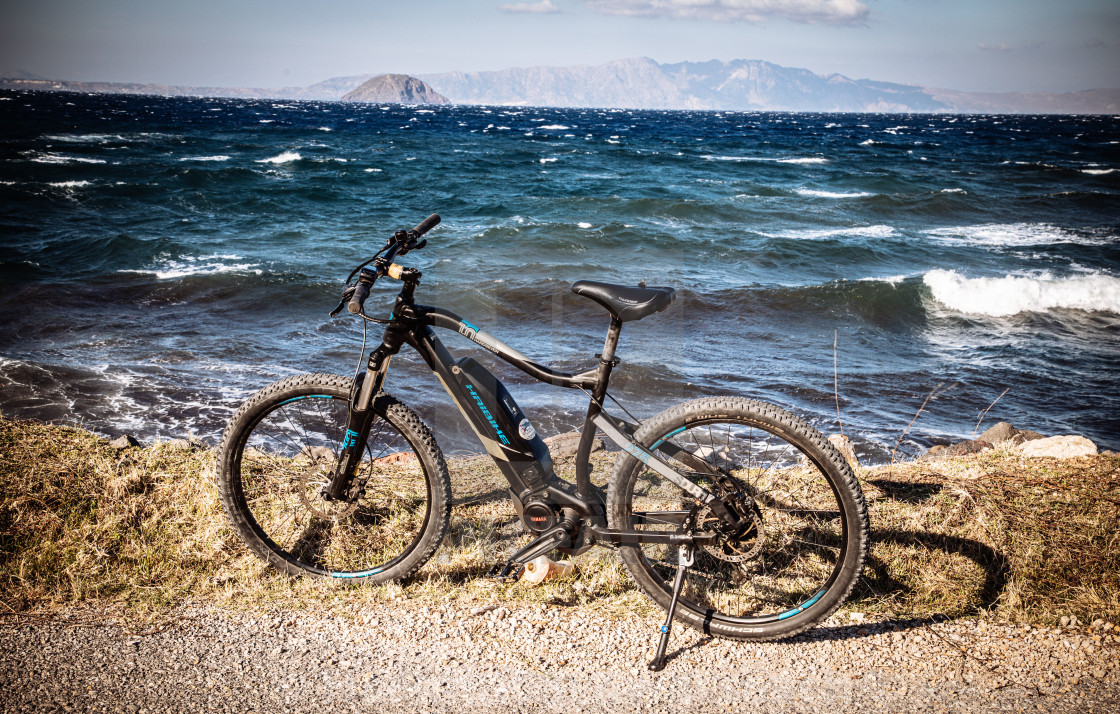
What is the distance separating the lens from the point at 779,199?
29.5 metres

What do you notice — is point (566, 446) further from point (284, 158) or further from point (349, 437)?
point (284, 158)

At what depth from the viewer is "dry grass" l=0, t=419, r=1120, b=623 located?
3.27 meters

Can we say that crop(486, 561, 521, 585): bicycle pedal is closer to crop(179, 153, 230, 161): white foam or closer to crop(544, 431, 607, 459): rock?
crop(544, 431, 607, 459): rock

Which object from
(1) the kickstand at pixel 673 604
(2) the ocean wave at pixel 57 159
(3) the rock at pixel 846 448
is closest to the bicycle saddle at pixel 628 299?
(1) the kickstand at pixel 673 604

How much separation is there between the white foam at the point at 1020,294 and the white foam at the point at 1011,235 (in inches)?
249

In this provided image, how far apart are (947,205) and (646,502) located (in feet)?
104

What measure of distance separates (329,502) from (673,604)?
6.05ft

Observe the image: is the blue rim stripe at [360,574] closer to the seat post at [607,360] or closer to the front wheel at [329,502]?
the front wheel at [329,502]

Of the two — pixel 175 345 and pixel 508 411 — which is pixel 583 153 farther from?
pixel 508 411

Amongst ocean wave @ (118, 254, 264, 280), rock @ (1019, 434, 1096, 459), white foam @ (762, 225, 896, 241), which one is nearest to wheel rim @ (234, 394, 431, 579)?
rock @ (1019, 434, 1096, 459)

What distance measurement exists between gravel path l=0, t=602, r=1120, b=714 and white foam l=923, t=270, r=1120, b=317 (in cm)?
1373

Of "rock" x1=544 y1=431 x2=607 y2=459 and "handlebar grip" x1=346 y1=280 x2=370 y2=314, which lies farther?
"rock" x1=544 y1=431 x2=607 y2=459

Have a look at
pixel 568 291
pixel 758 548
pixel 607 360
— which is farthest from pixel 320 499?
pixel 568 291

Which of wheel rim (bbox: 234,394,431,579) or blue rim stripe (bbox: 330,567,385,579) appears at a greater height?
wheel rim (bbox: 234,394,431,579)
